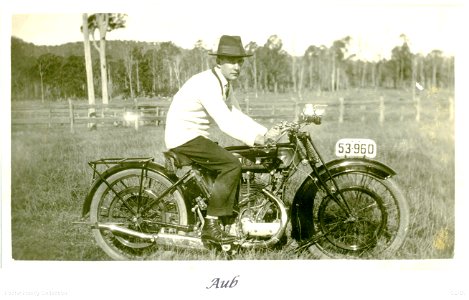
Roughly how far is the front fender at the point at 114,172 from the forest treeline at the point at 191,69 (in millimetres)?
533

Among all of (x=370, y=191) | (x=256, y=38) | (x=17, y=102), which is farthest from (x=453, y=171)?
(x=17, y=102)

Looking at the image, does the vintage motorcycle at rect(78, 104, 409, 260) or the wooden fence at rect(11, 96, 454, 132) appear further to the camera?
the wooden fence at rect(11, 96, 454, 132)

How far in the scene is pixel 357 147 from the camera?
360 cm

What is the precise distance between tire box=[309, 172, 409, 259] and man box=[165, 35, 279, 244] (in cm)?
64

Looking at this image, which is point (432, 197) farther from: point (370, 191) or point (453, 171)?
point (370, 191)

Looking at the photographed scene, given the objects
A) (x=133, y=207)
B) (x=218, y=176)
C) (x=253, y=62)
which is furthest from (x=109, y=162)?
(x=253, y=62)

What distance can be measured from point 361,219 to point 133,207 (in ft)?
5.36

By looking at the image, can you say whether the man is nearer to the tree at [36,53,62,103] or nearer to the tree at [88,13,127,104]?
the tree at [88,13,127,104]

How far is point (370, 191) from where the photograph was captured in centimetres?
339

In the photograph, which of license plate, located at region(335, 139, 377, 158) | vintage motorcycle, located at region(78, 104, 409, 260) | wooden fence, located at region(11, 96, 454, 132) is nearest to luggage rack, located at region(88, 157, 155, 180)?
vintage motorcycle, located at region(78, 104, 409, 260)

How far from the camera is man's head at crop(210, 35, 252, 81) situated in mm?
3355
